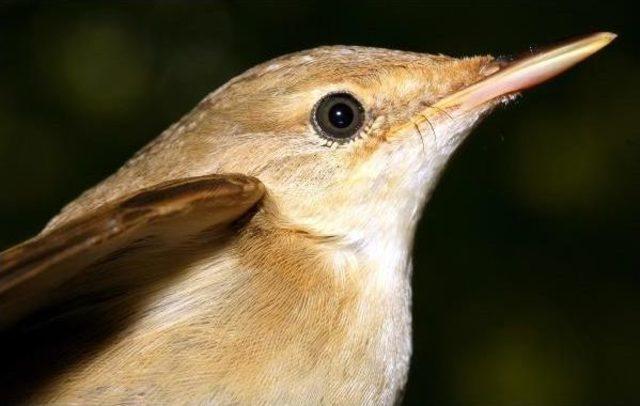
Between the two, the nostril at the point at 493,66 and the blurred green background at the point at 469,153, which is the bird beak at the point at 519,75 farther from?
the blurred green background at the point at 469,153

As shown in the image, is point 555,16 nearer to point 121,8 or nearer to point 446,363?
point 446,363

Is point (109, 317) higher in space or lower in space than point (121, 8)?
lower

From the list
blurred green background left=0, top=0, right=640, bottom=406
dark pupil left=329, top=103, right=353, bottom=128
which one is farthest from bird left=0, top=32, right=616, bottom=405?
blurred green background left=0, top=0, right=640, bottom=406

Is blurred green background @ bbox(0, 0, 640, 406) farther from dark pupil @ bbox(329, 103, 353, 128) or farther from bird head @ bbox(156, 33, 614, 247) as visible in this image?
dark pupil @ bbox(329, 103, 353, 128)

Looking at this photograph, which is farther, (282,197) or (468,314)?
(468,314)

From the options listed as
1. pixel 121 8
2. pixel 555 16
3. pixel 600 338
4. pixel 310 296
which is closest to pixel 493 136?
pixel 555 16

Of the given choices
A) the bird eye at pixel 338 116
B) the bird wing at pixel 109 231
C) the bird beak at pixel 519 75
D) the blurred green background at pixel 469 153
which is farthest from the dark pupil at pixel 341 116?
the blurred green background at pixel 469 153
